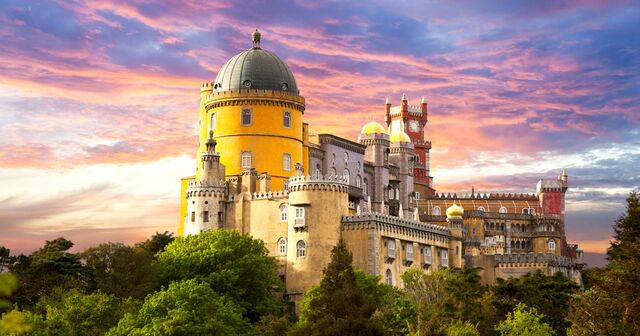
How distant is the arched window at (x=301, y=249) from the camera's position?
8606 centimetres

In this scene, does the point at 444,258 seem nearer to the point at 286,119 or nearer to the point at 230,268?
the point at 286,119

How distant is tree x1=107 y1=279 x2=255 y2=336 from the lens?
64.8 metres

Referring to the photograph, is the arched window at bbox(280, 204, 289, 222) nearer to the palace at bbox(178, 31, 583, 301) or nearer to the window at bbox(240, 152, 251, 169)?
the palace at bbox(178, 31, 583, 301)

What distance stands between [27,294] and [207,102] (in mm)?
29222

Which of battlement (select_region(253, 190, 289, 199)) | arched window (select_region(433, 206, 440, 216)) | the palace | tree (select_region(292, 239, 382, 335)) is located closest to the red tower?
arched window (select_region(433, 206, 440, 216))

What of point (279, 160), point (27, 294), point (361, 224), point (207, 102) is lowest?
point (27, 294)

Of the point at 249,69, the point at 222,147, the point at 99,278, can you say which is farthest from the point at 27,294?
the point at 249,69

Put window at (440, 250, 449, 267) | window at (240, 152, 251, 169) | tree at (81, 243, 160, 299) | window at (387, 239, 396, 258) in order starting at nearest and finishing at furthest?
1. tree at (81, 243, 160, 299)
2. window at (387, 239, 396, 258)
3. window at (240, 152, 251, 169)
4. window at (440, 250, 449, 267)

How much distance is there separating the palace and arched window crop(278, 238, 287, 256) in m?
0.10

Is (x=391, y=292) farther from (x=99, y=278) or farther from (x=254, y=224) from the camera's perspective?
(x=99, y=278)

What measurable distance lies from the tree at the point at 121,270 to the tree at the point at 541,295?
94.9 feet

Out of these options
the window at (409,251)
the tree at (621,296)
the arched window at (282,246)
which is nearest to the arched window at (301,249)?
the arched window at (282,246)

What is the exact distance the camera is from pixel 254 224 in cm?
9212

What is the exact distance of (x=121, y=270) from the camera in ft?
263
